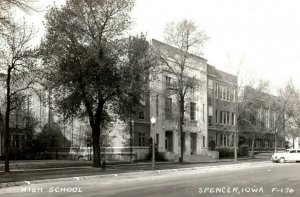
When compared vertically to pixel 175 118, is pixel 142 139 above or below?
below

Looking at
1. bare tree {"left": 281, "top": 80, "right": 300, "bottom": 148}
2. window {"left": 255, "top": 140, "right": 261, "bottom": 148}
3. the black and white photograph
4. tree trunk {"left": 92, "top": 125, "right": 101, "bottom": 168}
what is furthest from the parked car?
window {"left": 255, "top": 140, "right": 261, "bottom": 148}

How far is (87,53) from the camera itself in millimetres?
30453

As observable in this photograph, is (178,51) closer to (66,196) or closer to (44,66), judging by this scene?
(44,66)

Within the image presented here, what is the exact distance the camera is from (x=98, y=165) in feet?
108

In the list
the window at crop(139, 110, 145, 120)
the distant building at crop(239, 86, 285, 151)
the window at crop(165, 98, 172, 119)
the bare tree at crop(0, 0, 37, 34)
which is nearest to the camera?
the bare tree at crop(0, 0, 37, 34)

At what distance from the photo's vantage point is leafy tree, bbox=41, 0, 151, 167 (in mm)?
30562

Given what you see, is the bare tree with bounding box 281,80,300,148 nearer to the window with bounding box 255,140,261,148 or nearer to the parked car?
the window with bounding box 255,140,261,148

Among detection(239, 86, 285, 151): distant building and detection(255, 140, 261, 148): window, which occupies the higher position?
detection(239, 86, 285, 151): distant building

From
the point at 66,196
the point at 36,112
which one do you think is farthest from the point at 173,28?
the point at 66,196

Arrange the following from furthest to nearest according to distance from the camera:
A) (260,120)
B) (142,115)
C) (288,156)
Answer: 1. (260,120)
2. (142,115)
3. (288,156)

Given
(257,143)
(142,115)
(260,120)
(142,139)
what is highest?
(142,115)

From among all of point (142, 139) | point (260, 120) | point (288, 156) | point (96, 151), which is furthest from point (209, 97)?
point (96, 151)

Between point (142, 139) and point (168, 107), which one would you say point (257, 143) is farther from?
point (142, 139)

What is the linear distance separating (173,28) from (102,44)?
11.1m
